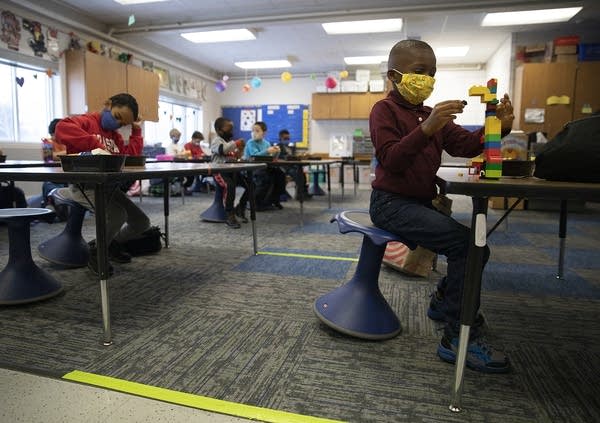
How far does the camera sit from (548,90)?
6117mm

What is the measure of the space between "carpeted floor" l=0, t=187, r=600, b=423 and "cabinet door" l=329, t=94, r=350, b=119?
6989 millimetres

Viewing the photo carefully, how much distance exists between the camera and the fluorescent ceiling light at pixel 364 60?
8.32 m

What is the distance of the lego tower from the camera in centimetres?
114

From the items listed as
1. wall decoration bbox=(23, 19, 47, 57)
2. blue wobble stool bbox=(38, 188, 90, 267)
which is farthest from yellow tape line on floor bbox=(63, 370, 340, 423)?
wall decoration bbox=(23, 19, 47, 57)

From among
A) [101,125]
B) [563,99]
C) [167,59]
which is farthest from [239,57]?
[101,125]

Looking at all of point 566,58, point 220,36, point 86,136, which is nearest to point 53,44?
point 220,36

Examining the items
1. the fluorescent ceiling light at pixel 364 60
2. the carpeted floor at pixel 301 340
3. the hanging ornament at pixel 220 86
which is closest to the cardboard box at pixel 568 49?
the fluorescent ceiling light at pixel 364 60

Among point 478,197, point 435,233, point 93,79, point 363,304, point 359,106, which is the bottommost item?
point 363,304

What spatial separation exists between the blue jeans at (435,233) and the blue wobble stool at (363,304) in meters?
0.09

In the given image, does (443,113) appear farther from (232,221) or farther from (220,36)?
(220,36)

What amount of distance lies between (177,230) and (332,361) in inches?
104

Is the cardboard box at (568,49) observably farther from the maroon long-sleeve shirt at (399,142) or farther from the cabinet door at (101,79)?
the cabinet door at (101,79)

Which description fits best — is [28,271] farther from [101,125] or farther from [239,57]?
[239,57]

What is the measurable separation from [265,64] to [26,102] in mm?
4817
